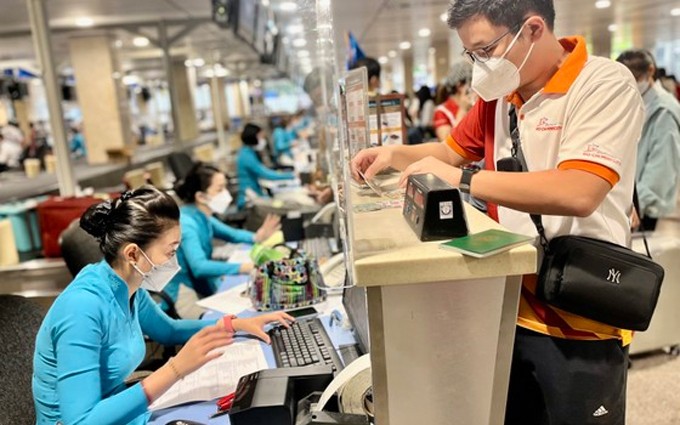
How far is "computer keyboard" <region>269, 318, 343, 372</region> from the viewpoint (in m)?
1.62

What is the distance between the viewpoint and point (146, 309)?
184 centimetres

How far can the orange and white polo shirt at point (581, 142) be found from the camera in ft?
3.42

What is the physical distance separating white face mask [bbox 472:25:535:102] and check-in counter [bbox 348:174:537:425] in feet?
1.11

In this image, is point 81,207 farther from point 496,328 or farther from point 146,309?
point 496,328

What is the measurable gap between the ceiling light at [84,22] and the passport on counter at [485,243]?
771 cm

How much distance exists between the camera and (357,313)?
64.4 inches

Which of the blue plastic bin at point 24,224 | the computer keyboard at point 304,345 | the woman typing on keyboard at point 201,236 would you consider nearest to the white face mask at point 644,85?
the woman typing on keyboard at point 201,236

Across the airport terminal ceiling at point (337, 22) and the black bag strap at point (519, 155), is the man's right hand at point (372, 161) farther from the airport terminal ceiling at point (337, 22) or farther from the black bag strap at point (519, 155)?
the airport terminal ceiling at point (337, 22)

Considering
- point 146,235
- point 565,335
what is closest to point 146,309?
point 146,235

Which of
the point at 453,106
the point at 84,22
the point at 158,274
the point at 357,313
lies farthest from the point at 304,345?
the point at 84,22

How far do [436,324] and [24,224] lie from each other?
225 inches

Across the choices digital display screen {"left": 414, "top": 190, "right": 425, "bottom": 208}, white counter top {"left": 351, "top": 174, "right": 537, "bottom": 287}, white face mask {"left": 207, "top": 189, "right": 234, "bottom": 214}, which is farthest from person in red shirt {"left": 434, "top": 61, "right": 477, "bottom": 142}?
white counter top {"left": 351, "top": 174, "right": 537, "bottom": 287}

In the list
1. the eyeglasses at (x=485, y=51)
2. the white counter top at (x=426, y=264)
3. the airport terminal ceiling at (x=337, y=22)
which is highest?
the airport terminal ceiling at (x=337, y=22)

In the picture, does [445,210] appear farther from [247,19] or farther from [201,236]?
[247,19]
